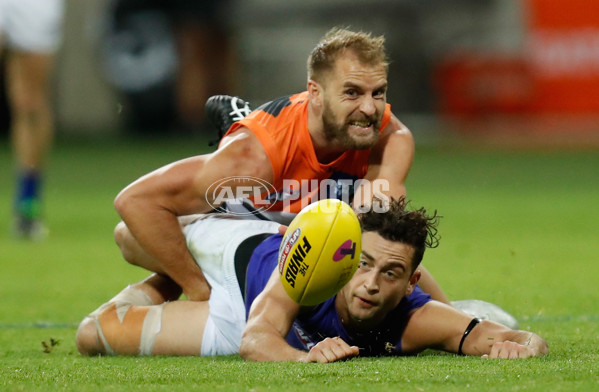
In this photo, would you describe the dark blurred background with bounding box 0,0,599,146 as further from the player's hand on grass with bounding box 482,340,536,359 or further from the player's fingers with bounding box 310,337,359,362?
the player's fingers with bounding box 310,337,359,362

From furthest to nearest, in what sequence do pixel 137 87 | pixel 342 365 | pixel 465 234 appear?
pixel 137 87 → pixel 465 234 → pixel 342 365

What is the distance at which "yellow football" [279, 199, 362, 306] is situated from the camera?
165 inches

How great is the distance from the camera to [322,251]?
13.8 ft

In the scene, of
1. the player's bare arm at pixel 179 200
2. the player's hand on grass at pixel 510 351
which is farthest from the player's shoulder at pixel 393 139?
the player's hand on grass at pixel 510 351

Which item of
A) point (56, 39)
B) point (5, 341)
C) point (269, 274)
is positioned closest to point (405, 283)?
point (269, 274)

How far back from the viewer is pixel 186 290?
17.7 ft

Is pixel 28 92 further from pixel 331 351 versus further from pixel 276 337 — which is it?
pixel 331 351

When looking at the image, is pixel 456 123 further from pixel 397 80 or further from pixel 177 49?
pixel 177 49

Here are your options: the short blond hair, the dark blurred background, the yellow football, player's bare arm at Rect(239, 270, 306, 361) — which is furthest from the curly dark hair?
the dark blurred background

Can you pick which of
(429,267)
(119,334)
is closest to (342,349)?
(119,334)

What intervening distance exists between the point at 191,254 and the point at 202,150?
9.41m

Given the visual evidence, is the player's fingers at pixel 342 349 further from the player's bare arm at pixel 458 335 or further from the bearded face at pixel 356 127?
the bearded face at pixel 356 127

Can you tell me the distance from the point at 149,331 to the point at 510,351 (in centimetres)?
154

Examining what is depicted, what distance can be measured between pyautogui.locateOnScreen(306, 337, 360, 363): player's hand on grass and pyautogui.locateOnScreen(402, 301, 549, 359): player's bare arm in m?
0.33
